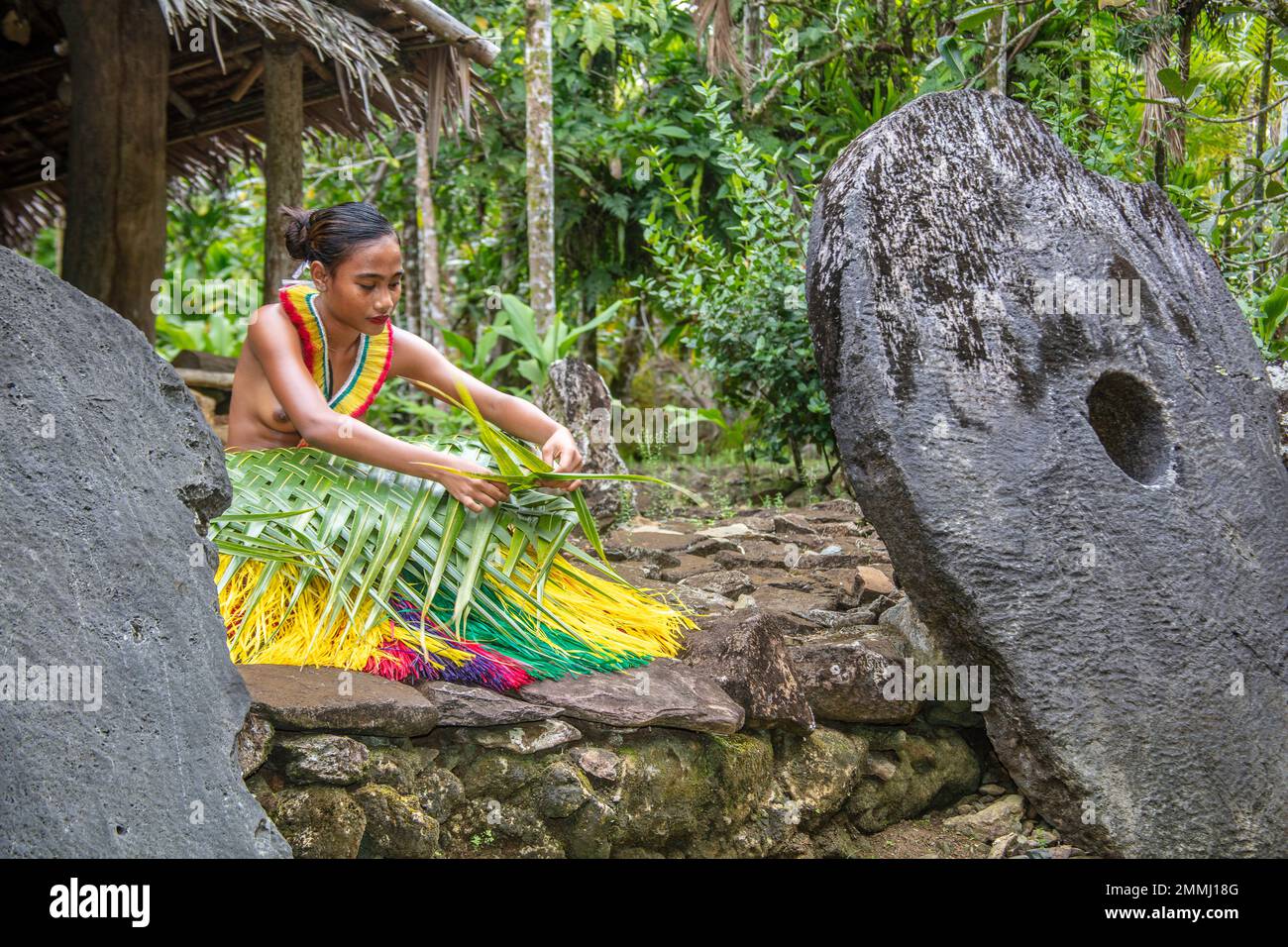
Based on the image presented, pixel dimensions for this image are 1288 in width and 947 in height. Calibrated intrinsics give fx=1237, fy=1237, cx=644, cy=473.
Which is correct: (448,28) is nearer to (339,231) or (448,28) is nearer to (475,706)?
(339,231)

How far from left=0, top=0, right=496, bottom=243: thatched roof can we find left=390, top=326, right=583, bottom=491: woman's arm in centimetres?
168

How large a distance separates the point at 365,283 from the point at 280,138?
2.97m

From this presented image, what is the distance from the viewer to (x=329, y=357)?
3.14 metres

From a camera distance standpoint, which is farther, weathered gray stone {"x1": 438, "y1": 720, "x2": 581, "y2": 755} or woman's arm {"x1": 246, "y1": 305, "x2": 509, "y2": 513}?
woman's arm {"x1": 246, "y1": 305, "x2": 509, "y2": 513}

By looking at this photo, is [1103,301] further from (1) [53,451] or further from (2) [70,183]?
(2) [70,183]

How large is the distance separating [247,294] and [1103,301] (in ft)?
25.3

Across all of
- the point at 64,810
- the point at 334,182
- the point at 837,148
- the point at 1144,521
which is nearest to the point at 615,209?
the point at 837,148

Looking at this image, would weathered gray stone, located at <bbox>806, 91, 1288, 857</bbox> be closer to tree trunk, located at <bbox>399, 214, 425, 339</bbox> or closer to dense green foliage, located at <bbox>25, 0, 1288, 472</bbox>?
dense green foliage, located at <bbox>25, 0, 1288, 472</bbox>

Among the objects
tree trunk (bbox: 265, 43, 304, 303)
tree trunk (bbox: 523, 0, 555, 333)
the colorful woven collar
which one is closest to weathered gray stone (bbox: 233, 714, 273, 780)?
the colorful woven collar

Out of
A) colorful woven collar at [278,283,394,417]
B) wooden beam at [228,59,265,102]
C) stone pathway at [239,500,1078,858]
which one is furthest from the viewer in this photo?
wooden beam at [228,59,265,102]

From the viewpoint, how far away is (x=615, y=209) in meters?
8.13

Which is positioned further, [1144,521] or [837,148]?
[837,148]

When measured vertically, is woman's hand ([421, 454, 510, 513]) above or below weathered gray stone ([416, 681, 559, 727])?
above

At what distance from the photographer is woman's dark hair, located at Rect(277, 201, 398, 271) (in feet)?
9.70
